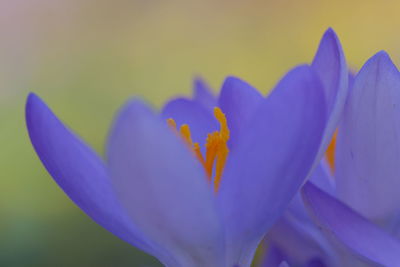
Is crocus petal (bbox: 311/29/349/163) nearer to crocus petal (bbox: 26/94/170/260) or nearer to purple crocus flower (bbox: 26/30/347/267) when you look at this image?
purple crocus flower (bbox: 26/30/347/267)

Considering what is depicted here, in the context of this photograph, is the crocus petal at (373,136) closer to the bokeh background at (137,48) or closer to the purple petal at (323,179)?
the purple petal at (323,179)

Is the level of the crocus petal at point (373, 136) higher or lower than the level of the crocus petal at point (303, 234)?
higher

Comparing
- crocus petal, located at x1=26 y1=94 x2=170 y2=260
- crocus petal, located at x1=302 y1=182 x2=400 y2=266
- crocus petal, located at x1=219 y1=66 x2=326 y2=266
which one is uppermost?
crocus petal, located at x1=26 y1=94 x2=170 y2=260

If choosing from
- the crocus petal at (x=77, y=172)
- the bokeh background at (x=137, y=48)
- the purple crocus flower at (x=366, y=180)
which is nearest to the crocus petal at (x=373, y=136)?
the purple crocus flower at (x=366, y=180)

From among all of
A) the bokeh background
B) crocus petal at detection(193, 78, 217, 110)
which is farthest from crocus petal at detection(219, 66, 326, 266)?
the bokeh background

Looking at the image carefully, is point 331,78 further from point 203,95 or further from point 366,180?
point 203,95

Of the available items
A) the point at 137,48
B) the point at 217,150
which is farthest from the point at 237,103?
the point at 137,48

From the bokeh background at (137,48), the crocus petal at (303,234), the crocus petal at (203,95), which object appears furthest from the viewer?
the bokeh background at (137,48)
